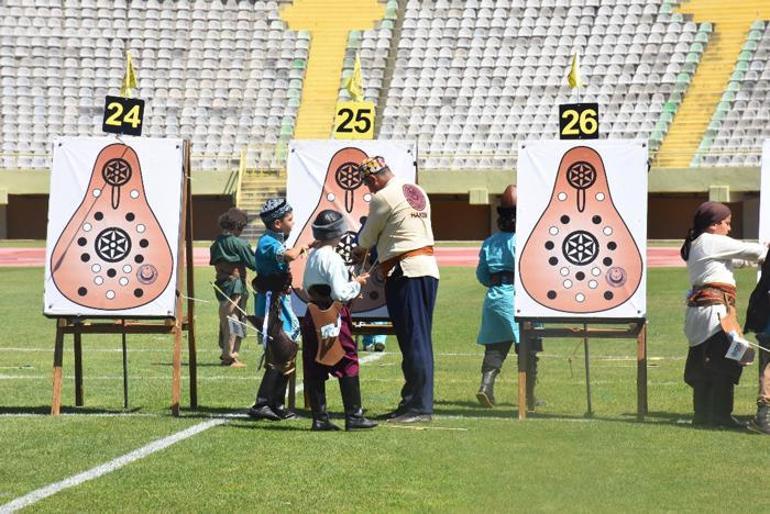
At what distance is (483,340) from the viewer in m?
13.9

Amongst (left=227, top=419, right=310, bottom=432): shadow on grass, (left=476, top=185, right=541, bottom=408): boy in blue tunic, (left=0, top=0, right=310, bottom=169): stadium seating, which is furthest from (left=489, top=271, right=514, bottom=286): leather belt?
(left=0, top=0, right=310, bottom=169): stadium seating

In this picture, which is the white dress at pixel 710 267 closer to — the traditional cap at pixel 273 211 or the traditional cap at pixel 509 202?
the traditional cap at pixel 509 202

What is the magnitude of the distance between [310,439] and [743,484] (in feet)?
10.4

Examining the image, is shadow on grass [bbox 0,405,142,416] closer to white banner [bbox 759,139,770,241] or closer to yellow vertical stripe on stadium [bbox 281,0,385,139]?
white banner [bbox 759,139,770,241]

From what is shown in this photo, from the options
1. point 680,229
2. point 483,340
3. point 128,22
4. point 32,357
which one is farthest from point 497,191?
point 483,340

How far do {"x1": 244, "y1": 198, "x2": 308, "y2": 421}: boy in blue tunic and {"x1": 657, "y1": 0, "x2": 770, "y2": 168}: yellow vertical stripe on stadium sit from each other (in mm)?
34115

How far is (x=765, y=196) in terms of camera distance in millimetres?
12711

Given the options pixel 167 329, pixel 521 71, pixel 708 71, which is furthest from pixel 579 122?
pixel 521 71

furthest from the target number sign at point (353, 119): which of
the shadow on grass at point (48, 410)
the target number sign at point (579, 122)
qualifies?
the shadow on grass at point (48, 410)

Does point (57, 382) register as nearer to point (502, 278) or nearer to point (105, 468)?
point (105, 468)

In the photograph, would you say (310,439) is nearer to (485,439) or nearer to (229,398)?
(485,439)

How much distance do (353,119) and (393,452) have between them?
483 cm

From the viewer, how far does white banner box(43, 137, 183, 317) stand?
12.9 metres

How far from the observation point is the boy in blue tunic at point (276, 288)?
12.0 metres
